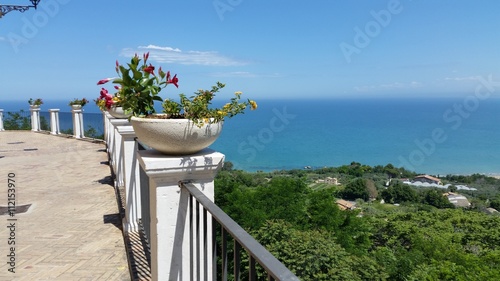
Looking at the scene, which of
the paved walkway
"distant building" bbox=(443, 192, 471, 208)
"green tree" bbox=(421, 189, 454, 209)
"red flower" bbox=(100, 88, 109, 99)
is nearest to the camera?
"red flower" bbox=(100, 88, 109, 99)

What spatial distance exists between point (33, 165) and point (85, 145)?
4.03 metres

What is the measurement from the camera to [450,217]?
80.7ft

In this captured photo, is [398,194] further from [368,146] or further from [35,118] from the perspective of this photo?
[368,146]

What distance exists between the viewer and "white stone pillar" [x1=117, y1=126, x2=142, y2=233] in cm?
437

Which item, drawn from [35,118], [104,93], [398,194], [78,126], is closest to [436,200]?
[398,194]

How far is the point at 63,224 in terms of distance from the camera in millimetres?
5277

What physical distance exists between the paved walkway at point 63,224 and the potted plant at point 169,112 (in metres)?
2.11

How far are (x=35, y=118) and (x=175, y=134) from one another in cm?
2051

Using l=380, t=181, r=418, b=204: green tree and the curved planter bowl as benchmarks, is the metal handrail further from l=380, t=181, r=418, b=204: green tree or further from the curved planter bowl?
l=380, t=181, r=418, b=204: green tree

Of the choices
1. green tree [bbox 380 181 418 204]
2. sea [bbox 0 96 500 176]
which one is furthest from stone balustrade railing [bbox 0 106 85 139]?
sea [bbox 0 96 500 176]

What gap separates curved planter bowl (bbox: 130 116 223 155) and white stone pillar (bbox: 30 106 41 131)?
19541 millimetres

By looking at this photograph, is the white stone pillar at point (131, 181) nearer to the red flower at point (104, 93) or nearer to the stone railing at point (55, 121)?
the red flower at point (104, 93)

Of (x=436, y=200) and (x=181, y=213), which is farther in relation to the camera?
(x=436, y=200)

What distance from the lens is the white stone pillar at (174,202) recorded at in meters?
2.08
